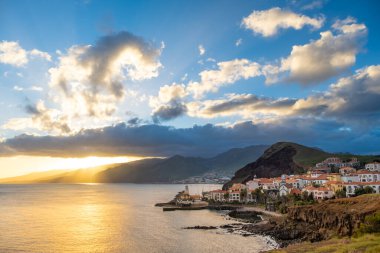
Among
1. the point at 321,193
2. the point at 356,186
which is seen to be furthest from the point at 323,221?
the point at 356,186

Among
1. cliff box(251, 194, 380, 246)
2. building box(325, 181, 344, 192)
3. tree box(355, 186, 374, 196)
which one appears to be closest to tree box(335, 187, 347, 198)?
building box(325, 181, 344, 192)

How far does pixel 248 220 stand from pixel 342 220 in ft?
165

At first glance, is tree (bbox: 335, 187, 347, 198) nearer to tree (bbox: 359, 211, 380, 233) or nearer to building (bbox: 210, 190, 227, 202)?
tree (bbox: 359, 211, 380, 233)

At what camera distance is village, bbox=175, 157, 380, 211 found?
125438 millimetres

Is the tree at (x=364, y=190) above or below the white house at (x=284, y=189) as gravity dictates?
above

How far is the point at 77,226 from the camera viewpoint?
375 ft

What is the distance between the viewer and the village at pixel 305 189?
412ft

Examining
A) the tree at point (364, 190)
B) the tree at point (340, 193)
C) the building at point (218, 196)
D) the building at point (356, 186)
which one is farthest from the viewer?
the building at point (218, 196)

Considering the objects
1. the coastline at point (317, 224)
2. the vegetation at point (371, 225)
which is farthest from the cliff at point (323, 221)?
the vegetation at point (371, 225)

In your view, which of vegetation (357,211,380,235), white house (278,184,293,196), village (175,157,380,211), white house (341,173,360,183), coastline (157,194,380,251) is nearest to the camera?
vegetation (357,211,380,235)

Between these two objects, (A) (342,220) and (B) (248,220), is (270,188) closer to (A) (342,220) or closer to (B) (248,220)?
(B) (248,220)

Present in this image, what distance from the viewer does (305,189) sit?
137000 mm

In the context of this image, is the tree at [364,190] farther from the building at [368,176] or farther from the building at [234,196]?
the building at [234,196]

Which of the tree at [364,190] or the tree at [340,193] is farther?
the tree at [340,193]
